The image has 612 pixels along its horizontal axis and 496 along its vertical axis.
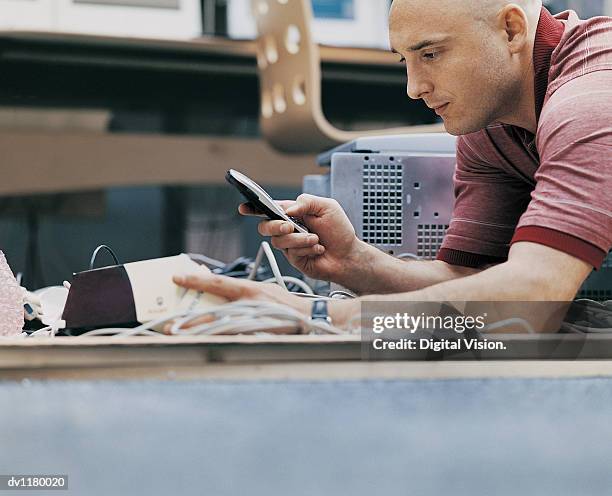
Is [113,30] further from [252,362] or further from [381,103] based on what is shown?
[252,362]

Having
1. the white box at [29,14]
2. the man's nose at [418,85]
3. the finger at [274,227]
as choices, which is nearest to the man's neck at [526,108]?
the man's nose at [418,85]

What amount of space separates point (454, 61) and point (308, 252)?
306mm

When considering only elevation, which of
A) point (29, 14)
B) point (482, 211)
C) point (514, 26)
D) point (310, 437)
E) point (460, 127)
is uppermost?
point (29, 14)

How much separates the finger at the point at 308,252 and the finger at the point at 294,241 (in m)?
0.01

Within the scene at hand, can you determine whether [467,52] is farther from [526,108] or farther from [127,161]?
[127,161]

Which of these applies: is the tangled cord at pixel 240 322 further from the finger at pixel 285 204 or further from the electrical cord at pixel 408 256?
the electrical cord at pixel 408 256

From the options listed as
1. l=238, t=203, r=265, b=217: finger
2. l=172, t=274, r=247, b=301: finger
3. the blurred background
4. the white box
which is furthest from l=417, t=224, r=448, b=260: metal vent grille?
the white box

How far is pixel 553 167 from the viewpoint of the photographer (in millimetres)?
815

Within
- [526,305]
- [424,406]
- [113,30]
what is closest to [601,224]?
[526,305]

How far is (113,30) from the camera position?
2.36 metres

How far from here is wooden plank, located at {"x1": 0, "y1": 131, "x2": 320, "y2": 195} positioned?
2.55 meters

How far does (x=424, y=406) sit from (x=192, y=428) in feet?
0.52

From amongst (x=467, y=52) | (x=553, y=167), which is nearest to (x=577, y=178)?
(x=553, y=167)

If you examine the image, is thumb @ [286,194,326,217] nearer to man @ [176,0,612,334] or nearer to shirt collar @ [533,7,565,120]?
man @ [176,0,612,334]
